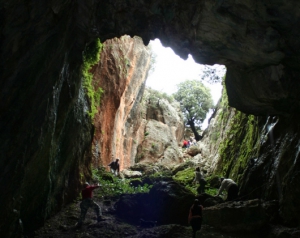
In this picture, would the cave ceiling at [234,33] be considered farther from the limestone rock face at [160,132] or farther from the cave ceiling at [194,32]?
the limestone rock face at [160,132]

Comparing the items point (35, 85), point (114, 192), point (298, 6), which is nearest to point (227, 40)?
point (298, 6)

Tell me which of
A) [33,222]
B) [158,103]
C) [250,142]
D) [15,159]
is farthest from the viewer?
[158,103]

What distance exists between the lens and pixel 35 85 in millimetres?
8484

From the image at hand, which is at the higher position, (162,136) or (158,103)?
(158,103)

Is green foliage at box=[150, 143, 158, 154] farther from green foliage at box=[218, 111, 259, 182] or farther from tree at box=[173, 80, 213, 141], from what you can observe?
green foliage at box=[218, 111, 259, 182]

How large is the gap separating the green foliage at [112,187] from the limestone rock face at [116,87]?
2.03 m

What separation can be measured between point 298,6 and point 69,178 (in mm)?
11578

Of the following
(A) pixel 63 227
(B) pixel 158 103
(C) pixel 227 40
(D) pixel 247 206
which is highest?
(B) pixel 158 103

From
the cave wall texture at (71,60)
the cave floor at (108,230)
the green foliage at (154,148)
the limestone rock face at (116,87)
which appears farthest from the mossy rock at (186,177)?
the green foliage at (154,148)

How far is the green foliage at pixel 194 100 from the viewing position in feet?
162

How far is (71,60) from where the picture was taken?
12.0 meters

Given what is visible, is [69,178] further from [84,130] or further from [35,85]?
[35,85]

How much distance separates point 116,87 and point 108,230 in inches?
585

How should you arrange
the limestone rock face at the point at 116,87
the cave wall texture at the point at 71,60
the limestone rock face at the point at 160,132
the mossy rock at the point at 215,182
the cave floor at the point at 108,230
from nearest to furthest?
the cave wall texture at the point at 71,60
the cave floor at the point at 108,230
the mossy rock at the point at 215,182
the limestone rock face at the point at 116,87
the limestone rock face at the point at 160,132
